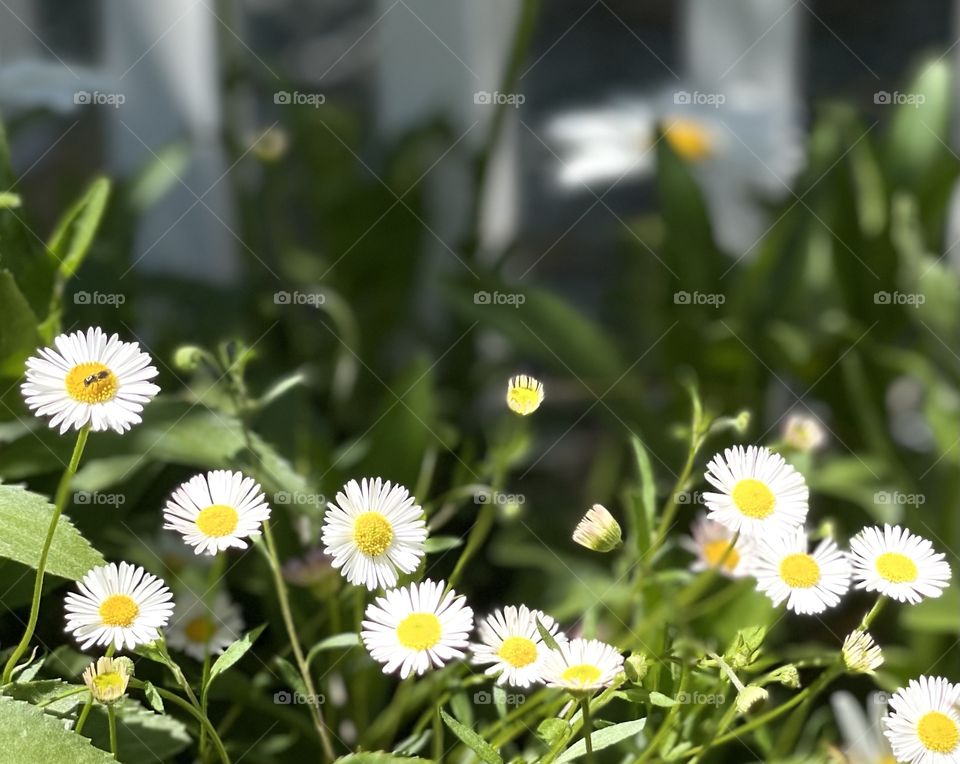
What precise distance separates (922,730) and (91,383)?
1.14ft

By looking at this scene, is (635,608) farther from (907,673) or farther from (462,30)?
(462,30)

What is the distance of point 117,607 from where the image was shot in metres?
0.42

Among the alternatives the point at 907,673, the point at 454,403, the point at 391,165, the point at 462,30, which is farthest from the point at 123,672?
the point at 462,30

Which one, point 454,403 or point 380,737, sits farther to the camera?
point 454,403

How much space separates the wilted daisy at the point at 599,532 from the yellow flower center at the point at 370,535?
75 mm

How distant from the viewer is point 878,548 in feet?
1.44

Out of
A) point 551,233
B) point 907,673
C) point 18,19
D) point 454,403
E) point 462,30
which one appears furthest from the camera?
point 551,233

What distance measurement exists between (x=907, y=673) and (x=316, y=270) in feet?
2.34

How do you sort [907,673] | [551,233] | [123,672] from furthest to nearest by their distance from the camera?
[551,233] → [907,673] → [123,672]
